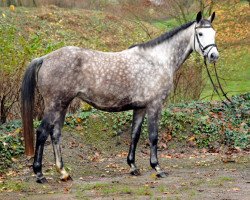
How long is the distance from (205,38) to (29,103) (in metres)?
2.89

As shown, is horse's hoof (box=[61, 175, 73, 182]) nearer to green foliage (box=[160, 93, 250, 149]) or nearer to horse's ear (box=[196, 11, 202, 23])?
horse's ear (box=[196, 11, 202, 23])

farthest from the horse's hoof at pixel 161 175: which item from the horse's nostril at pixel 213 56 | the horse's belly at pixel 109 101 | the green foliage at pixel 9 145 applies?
the green foliage at pixel 9 145

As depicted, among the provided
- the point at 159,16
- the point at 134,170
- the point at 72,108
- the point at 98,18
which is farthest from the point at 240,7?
the point at 98,18

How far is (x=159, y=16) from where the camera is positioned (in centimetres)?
1805

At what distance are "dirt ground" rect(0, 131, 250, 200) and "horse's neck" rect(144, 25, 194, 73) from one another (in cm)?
178

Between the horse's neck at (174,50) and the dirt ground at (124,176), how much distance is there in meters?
1.78

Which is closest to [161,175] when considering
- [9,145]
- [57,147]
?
[57,147]

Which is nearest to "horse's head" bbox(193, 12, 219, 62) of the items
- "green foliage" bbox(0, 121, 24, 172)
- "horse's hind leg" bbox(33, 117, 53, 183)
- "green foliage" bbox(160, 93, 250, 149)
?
"horse's hind leg" bbox(33, 117, 53, 183)

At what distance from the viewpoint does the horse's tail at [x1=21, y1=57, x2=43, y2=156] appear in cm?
762

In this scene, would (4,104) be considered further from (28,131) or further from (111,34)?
(111,34)

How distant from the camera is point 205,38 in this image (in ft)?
26.7

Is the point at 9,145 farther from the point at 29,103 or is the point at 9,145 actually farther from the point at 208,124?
the point at 208,124

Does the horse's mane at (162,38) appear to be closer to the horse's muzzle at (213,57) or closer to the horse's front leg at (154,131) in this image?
the horse's muzzle at (213,57)

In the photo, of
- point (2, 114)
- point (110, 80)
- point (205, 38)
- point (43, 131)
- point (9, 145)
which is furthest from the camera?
point (2, 114)
